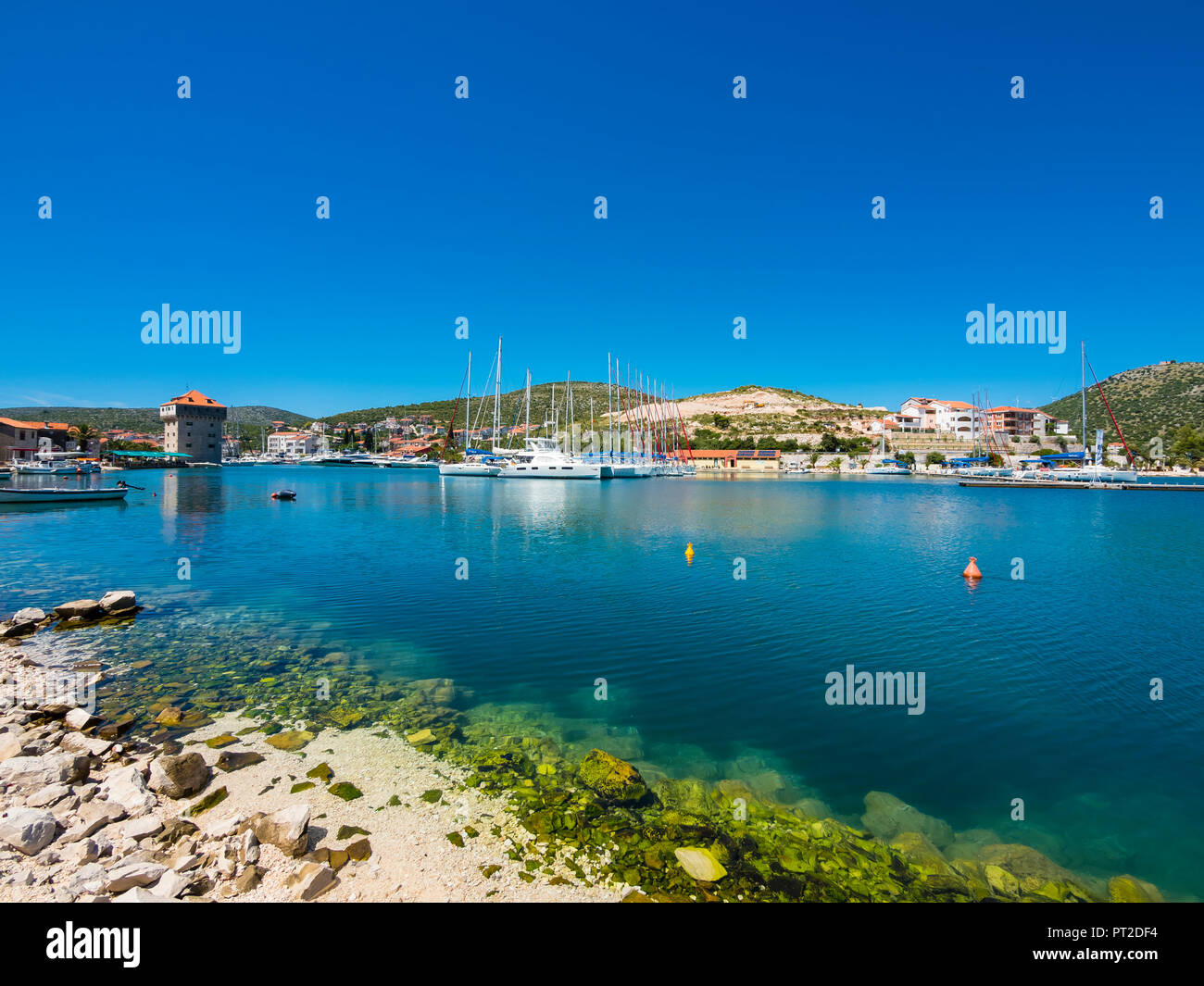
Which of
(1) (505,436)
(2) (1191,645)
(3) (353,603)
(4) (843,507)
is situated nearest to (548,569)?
(3) (353,603)

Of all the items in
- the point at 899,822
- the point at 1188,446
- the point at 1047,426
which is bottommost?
the point at 899,822

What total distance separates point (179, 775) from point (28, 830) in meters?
1.37

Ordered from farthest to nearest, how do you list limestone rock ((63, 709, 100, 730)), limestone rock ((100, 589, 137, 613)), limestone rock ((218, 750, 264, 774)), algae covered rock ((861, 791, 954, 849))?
limestone rock ((100, 589, 137, 613))
limestone rock ((63, 709, 100, 730))
limestone rock ((218, 750, 264, 774))
algae covered rock ((861, 791, 954, 849))

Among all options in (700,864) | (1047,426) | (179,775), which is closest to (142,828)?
(179,775)

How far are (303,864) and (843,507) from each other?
48.1 metres

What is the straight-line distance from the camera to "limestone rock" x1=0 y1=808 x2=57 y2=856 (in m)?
5.33

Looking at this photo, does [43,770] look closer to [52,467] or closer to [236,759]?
[236,759]

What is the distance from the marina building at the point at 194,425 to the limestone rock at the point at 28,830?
15934 cm

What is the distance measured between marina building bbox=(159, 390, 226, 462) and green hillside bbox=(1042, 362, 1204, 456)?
8160 inches

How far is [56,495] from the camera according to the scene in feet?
143

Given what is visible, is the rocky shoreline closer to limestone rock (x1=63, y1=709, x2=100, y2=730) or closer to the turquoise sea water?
limestone rock (x1=63, y1=709, x2=100, y2=730)

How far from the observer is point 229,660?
11.6 metres

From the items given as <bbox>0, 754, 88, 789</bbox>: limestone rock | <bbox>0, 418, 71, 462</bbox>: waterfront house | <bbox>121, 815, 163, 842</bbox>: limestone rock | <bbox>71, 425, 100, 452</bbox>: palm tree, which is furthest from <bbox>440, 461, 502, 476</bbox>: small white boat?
<bbox>121, 815, 163, 842</bbox>: limestone rock
